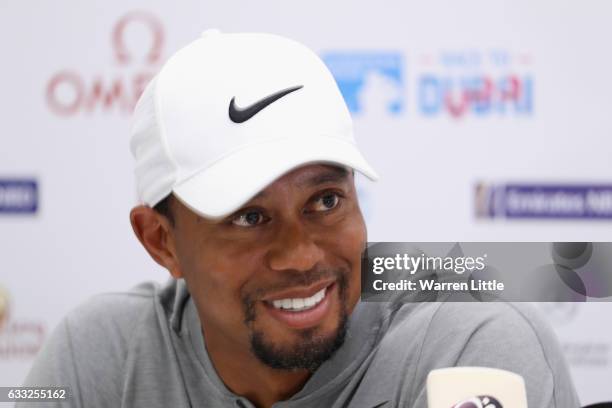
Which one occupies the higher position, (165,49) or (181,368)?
(165,49)

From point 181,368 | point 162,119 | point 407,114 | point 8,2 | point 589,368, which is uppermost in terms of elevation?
point 8,2

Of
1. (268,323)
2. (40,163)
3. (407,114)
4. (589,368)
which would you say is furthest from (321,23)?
(268,323)

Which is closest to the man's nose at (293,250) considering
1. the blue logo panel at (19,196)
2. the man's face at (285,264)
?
the man's face at (285,264)

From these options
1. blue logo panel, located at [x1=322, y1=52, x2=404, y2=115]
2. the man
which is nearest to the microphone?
the man

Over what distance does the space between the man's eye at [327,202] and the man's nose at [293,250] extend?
0.07ft

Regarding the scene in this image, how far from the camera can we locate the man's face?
2.08 ft

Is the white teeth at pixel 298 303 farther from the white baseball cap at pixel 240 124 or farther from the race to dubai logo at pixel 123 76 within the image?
the race to dubai logo at pixel 123 76

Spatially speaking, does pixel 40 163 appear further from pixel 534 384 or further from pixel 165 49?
pixel 534 384

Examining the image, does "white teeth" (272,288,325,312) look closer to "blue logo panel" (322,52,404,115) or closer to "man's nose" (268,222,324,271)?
"man's nose" (268,222,324,271)

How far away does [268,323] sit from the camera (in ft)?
2.18

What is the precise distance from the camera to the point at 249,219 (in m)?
0.64

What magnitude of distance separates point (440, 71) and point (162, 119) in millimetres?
776

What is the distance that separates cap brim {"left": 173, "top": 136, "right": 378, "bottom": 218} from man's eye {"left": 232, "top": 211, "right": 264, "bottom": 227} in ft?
0.07

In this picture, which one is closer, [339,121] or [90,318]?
[339,121]
